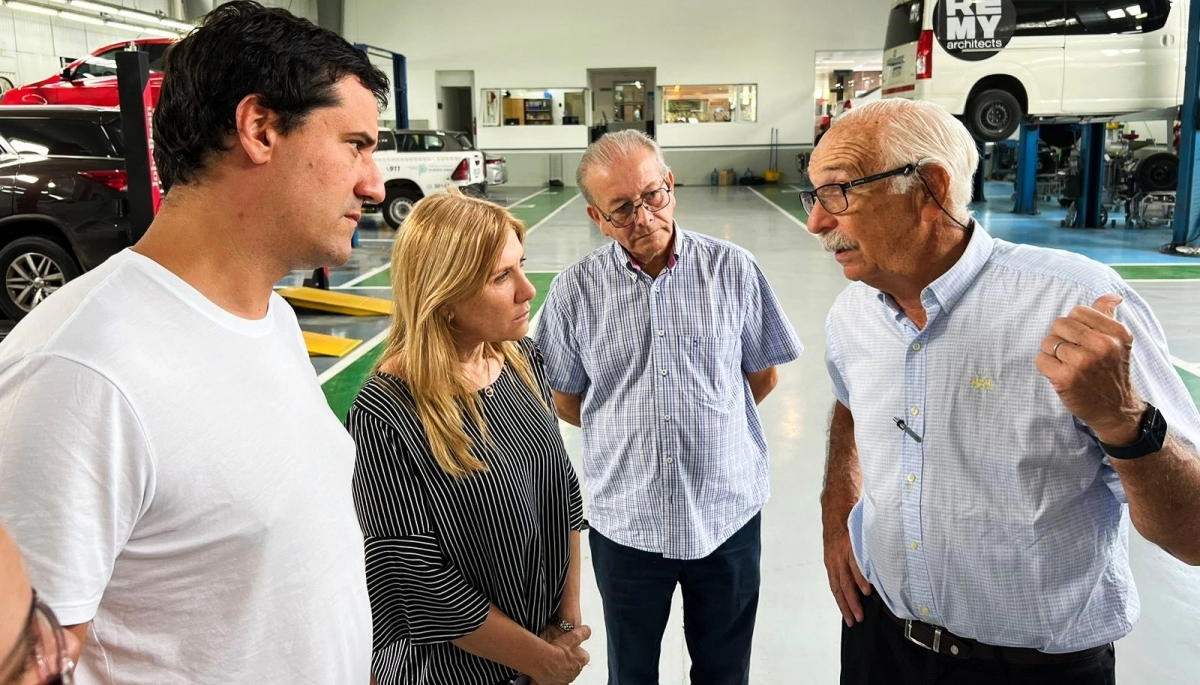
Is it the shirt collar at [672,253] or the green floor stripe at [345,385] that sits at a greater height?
the shirt collar at [672,253]

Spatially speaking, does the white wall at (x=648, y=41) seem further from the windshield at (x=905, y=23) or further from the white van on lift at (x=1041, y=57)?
the white van on lift at (x=1041, y=57)

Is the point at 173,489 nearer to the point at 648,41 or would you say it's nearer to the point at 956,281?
the point at 956,281

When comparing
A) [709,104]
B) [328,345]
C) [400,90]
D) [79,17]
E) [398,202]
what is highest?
[79,17]

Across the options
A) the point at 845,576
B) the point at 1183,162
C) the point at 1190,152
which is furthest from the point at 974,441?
the point at 1183,162

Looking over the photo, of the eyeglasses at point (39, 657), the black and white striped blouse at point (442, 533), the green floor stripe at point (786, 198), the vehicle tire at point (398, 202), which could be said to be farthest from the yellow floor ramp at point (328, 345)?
the green floor stripe at point (786, 198)

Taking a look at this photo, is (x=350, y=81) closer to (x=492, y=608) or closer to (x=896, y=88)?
(x=492, y=608)

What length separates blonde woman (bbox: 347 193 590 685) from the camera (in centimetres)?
176

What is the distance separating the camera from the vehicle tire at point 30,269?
7.77 meters

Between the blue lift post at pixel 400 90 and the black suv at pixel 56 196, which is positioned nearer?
the black suv at pixel 56 196

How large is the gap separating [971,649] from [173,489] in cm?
159

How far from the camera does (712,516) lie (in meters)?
2.45

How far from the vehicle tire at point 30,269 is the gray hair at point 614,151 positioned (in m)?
7.03

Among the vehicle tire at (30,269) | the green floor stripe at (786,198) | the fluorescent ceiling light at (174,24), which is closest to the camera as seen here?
the vehicle tire at (30,269)

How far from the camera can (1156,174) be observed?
14055mm
